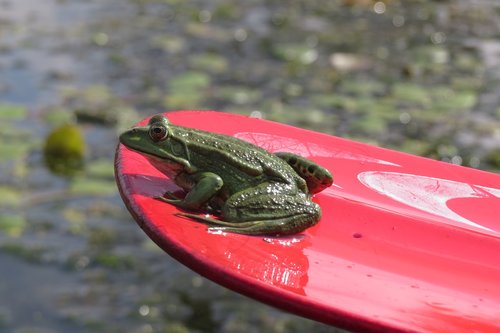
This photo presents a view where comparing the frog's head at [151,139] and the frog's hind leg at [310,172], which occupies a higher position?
the frog's head at [151,139]

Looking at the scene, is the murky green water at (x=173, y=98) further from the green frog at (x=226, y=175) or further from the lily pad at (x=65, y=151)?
the green frog at (x=226, y=175)

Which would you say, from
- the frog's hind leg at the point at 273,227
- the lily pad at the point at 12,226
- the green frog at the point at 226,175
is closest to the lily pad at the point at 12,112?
the lily pad at the point at 12,226

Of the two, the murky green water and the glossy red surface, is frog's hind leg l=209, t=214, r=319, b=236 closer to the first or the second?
the glossy red surface

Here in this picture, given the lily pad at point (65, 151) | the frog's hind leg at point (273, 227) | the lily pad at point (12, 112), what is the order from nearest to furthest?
the frog's hind leg at point (273, 227) → the lily pad at point (65, 151) → the lily pad at point (12, 112)

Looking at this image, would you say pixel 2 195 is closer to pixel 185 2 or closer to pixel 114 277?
pixel 114 277

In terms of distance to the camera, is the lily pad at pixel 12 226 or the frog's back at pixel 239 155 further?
the lily pad at pixel 12 226

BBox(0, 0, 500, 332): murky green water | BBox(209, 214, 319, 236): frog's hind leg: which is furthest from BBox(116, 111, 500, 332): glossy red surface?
BBox(0, 0, 500, 332): murky green water

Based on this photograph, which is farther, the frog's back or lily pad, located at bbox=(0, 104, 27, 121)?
lily pad, located at bbox=(0, 104, 27, 121)
